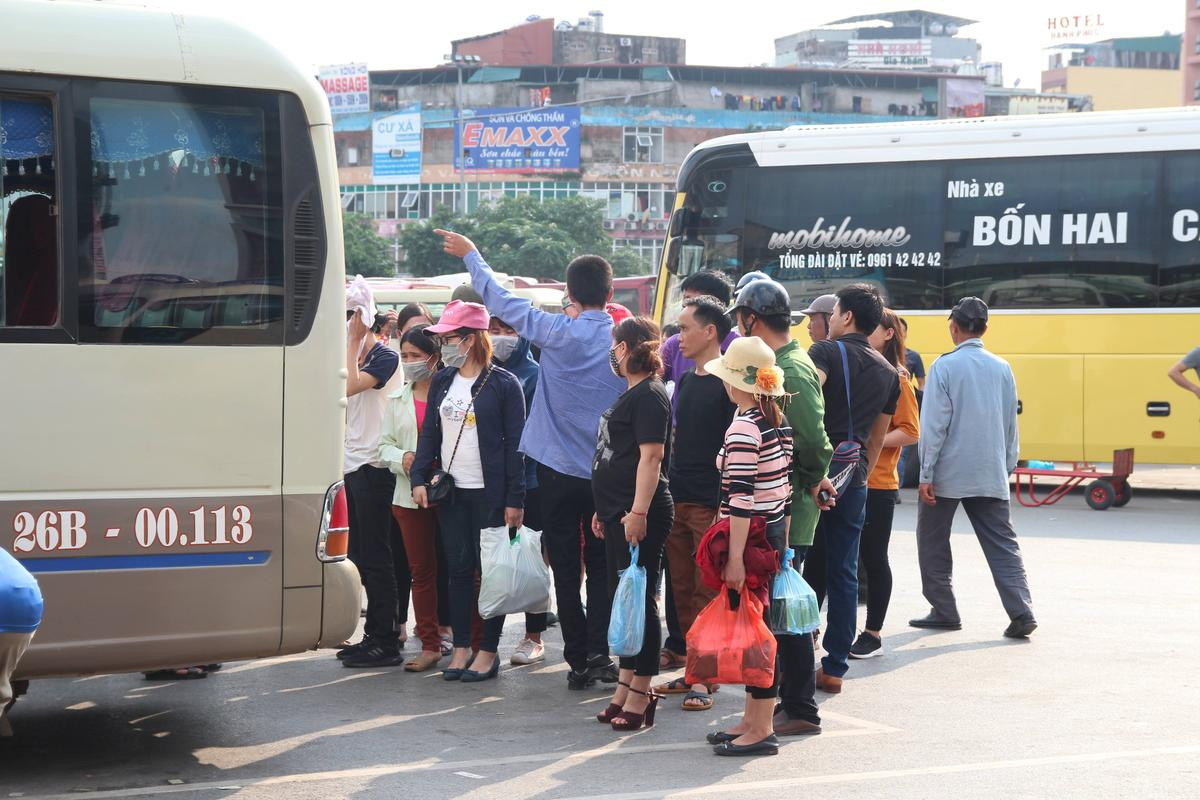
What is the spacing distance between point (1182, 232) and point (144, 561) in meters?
12.7

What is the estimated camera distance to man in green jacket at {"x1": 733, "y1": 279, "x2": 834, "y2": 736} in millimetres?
6457

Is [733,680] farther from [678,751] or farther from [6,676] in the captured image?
[6,676]

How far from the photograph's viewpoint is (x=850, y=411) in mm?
7289

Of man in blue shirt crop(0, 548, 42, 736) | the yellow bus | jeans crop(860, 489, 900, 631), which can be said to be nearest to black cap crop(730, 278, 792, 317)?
jeans crop(860, 489, 900, 631)

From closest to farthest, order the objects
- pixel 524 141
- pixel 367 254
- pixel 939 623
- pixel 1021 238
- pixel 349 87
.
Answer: pixel 939 623 → pixel 1021 238 → pixel 367 254 → pixel 524 141 → pixel 349 87

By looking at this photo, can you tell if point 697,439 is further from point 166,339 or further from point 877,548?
point 166,339

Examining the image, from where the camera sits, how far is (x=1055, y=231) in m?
16.2

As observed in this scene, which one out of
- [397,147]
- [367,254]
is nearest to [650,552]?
[367,254]

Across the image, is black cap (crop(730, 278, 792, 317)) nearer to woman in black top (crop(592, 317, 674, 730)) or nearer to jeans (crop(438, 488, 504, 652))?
woman in black top (crop(592, 317, 674, 730))

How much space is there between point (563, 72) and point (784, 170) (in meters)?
75.1

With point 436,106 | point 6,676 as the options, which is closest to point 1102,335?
point 6,676

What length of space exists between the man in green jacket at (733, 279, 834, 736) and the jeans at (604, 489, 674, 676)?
0.56 meters

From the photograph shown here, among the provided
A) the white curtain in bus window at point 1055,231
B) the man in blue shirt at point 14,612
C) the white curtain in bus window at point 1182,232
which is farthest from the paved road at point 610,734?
the white curtain in bus window at point 1055,231

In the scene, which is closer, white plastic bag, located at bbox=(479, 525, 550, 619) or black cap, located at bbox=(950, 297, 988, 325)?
white plastic bag, located at bbox=(479, 525, 550, 619)
